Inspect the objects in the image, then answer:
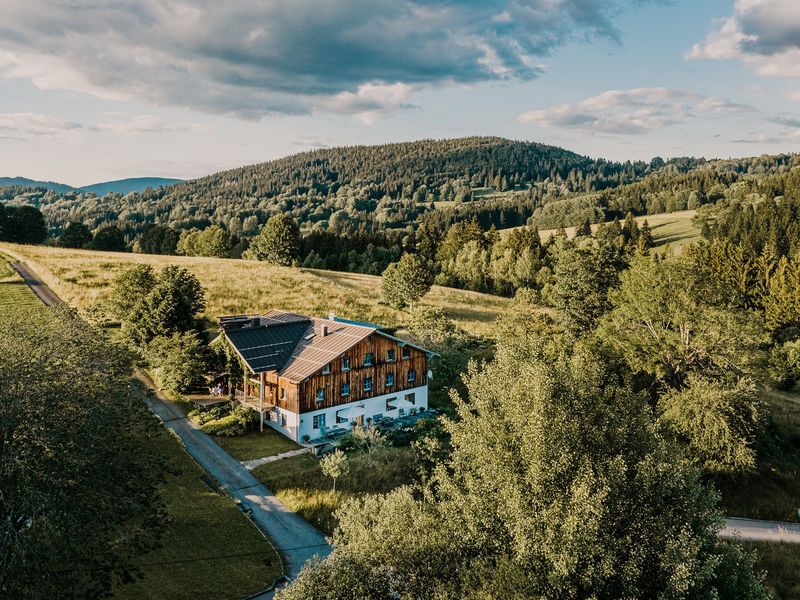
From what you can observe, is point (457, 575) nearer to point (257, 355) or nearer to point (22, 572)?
point (22, 572)

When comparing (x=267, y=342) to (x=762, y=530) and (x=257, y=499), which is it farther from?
(x=762, y=530)

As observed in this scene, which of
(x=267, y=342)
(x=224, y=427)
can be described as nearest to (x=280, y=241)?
(x=267, y=342)

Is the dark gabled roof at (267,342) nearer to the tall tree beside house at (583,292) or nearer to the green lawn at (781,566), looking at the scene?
the tall tree beside house at (583,292)

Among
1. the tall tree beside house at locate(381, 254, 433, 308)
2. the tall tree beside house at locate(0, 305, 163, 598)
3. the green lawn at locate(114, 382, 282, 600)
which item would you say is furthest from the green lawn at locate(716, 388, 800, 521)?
the tall tree beside house at locate(381, 254, 433, 308)

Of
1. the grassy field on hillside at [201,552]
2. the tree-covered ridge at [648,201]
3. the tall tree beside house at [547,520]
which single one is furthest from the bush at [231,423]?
the tree-covered ridge at [648,201]

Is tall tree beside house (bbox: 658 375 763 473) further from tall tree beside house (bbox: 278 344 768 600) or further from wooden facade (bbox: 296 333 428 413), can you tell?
wooden facade (bbox: 296 333 428 413)

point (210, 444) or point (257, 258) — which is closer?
point (210, 444)

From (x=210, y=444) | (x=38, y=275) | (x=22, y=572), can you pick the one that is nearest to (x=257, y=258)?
(x=38, y=275)
